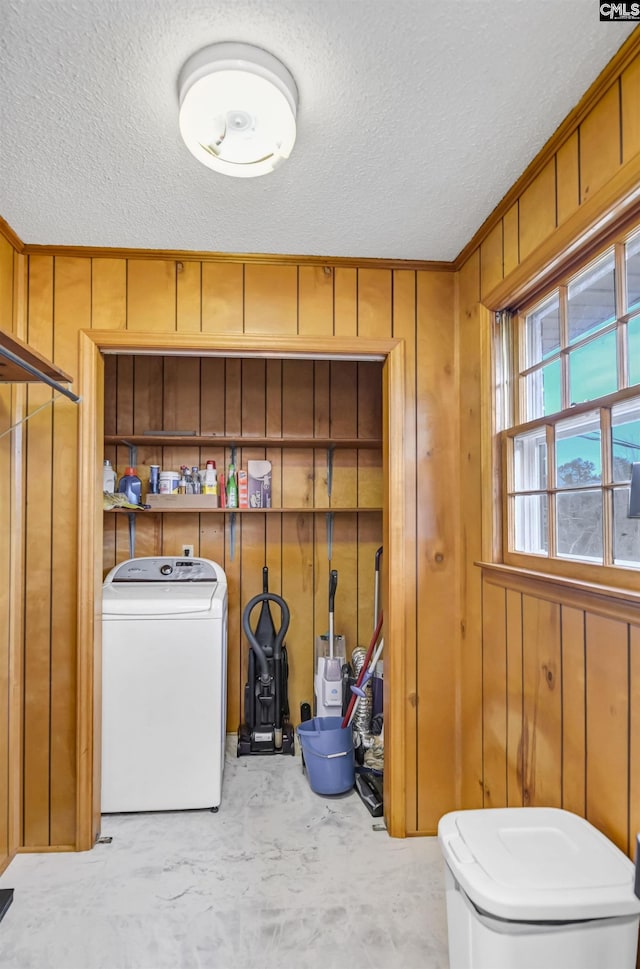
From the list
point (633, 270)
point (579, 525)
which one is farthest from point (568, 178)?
point (579, 525)

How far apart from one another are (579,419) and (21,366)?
1.72 meters

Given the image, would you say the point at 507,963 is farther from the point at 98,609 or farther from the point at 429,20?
the point at 429,20

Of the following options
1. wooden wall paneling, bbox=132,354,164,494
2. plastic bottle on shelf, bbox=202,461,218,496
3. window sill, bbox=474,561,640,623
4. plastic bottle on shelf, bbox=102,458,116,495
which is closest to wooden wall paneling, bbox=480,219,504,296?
window sill, bbox=474,561,640,623

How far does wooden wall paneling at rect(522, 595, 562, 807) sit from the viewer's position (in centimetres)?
166

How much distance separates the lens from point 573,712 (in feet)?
5.17

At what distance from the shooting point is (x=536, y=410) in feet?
6.61

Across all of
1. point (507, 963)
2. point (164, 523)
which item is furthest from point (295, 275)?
point (507, 963)

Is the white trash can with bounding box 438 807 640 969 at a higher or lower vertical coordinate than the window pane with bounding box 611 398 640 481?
lower

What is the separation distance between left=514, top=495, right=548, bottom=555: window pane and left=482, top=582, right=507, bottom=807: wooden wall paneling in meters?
0.20

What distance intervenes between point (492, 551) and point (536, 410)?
0.56 metres

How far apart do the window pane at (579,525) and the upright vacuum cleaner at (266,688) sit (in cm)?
173

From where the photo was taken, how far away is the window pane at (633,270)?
1.43 metres

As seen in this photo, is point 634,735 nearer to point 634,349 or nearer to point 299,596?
point 634,349

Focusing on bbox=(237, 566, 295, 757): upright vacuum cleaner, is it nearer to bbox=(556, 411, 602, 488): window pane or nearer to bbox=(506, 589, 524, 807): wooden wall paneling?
bbox=(506, 589, 524, 807): wooden wall paneling
